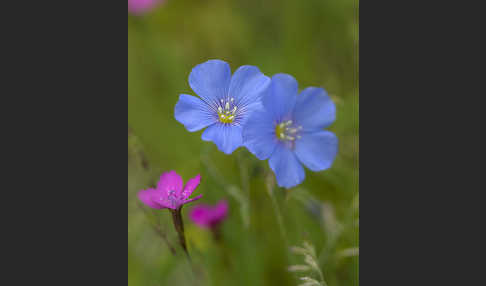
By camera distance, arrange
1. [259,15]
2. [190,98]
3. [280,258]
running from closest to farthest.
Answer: [190,98] → [280,258] → [259,15]

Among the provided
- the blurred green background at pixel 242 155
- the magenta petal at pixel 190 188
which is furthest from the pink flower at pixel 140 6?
the magenta petal at pixel 190 188

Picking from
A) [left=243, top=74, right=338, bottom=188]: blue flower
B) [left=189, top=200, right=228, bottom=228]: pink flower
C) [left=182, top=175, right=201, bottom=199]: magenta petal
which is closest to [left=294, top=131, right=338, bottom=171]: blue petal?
[left=243, top=74, right=338, bottom=188]: blue flower

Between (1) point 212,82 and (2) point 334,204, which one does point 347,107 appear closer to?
(2) point 334,204

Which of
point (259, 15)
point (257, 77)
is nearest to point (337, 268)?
point (257, 77)

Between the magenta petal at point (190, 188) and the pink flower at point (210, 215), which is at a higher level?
the magenta petal at point (190, 188)

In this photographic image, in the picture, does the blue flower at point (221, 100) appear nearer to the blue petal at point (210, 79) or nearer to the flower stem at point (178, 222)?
the blue petal at point (210, 79)

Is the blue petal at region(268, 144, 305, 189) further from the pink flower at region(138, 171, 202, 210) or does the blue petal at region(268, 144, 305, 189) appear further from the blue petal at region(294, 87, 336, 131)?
the pink flower at region(138, 171, 202, 210)

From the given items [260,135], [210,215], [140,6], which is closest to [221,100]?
[260,135]
